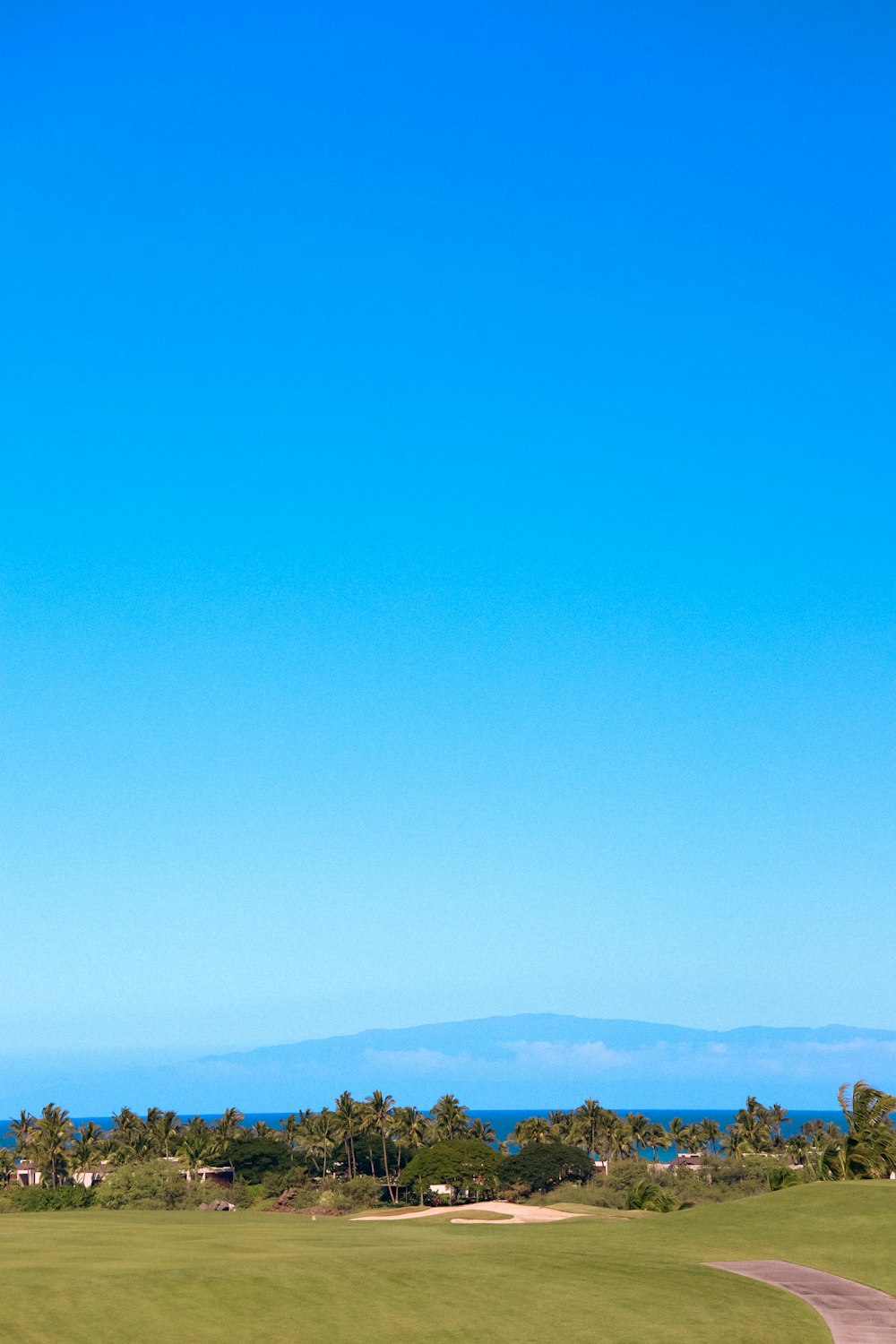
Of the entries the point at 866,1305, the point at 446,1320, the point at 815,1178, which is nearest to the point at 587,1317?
the point at 446,1320

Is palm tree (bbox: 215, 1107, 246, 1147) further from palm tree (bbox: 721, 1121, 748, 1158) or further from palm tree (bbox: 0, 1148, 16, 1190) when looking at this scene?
palm tree (bbox: 721, 1121, 748, 1158)

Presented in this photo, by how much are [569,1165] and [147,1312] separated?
4447 inches

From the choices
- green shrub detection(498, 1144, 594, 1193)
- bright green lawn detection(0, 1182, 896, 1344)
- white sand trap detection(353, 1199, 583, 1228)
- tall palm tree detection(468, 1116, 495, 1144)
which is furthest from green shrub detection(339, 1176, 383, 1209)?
bright green lawn detection(0, 1182, 896, 1344)

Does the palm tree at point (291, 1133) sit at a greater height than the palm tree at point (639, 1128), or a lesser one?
greater

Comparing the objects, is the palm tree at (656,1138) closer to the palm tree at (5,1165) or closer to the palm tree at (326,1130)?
the palm tree at (326,1130)

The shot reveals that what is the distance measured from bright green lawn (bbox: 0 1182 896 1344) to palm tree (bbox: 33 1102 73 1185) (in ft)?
329

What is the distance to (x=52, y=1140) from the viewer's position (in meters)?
140

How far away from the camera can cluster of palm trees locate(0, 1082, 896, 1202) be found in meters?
142

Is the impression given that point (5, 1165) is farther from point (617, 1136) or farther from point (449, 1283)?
point (449, 1283)

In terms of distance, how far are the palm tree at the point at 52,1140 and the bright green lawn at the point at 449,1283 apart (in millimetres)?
100151

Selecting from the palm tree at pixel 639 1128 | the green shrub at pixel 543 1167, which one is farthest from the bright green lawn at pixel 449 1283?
the palm tree at pixel 639 1128

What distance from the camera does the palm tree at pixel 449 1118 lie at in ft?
522

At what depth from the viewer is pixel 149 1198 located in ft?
347

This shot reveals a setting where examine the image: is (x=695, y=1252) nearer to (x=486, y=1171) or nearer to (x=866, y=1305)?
(x=866, y=1305)
